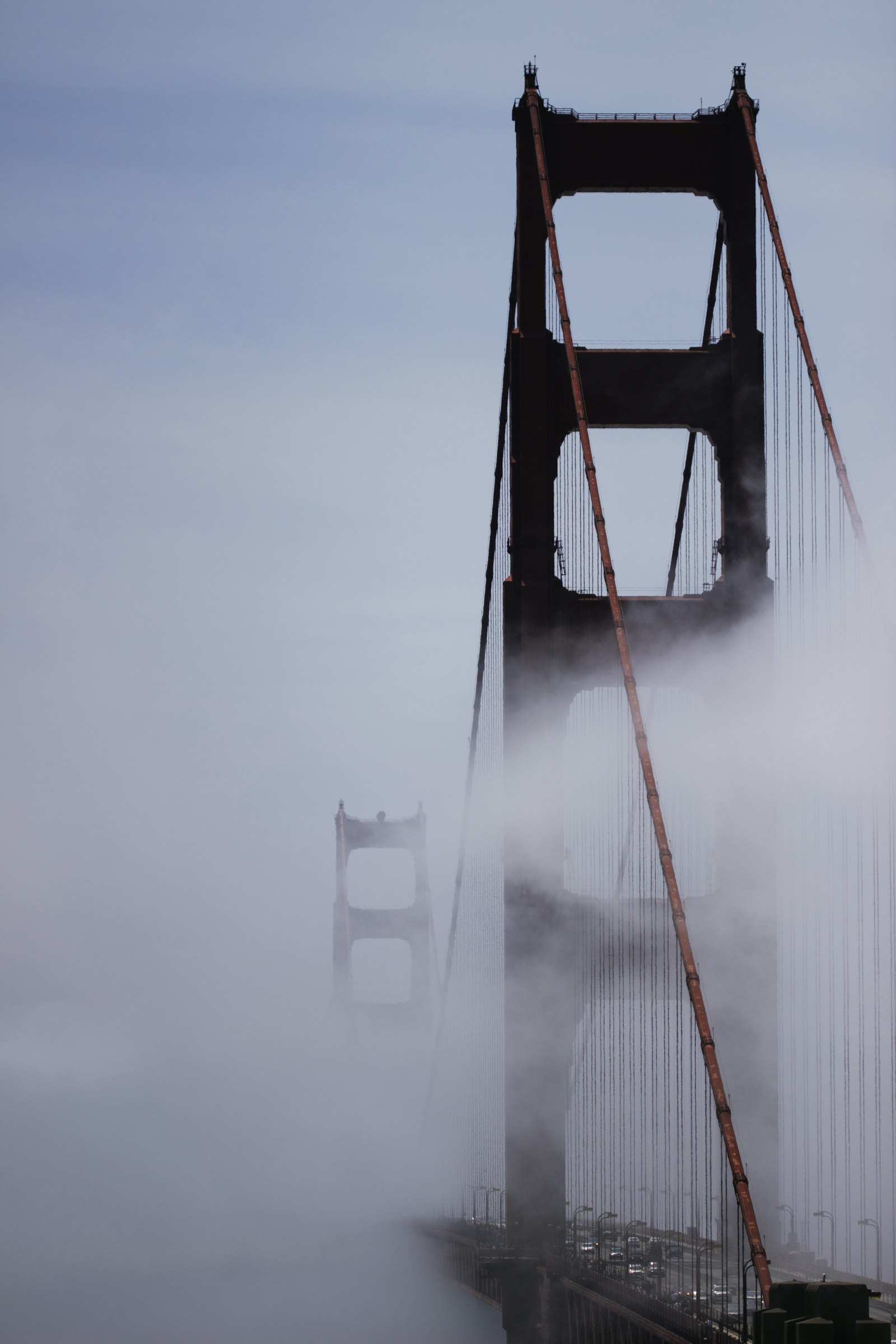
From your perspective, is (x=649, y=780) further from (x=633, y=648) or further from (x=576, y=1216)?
(x=576, y=1216)

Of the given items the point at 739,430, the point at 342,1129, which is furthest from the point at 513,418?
the point at 342,1129

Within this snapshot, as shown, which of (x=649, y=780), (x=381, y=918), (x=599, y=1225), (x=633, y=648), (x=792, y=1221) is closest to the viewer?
(x=649, y=780)

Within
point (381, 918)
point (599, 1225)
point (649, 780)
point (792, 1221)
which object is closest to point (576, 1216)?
point (599, 1225)

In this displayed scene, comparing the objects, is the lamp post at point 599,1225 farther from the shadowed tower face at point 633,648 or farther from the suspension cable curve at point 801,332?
the suspension cable curve at point 801,332

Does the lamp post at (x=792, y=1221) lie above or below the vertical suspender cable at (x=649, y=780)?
below

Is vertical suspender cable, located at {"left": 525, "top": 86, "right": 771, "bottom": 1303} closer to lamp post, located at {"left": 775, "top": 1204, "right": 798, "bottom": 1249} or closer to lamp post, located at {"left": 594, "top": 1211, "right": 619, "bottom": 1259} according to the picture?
lamp post, located at {"left": 775, "top": 1204, "right": 798, "bottom": 1249}

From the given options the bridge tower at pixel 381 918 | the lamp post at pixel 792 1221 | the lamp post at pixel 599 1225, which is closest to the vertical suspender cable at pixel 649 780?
the lamp post at pixel 792 1221

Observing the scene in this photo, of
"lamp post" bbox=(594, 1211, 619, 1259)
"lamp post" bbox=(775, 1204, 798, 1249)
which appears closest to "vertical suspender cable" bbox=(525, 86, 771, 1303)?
"lamp post" bbox=(775, 1204, 798, 1249)
